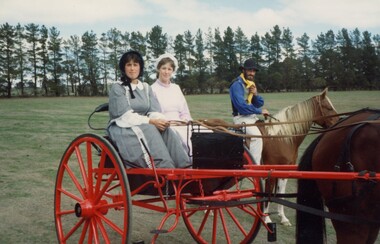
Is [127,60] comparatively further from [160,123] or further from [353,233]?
[353,233]

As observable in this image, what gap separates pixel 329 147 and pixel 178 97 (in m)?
2.58

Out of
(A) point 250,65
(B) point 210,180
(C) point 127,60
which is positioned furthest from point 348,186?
(A) point 250,65

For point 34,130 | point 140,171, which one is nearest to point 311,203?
point 140,171

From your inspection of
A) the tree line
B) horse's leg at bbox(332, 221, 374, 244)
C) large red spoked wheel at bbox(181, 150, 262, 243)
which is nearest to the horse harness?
horse's leg at bbox(332, 221, 374, 244)

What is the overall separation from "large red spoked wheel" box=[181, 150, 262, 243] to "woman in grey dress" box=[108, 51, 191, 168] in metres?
0.52

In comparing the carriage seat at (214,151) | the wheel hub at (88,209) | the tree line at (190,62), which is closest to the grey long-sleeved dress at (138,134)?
the carriage seat at (214,151)

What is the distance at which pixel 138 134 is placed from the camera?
4398 mm

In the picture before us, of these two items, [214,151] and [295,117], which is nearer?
[214,151]

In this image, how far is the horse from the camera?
3176mm

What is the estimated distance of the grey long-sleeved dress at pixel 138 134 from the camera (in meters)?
4.36

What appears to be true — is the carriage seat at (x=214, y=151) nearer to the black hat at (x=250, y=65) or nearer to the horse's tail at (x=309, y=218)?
the horse's tail at (x=309, y=218)

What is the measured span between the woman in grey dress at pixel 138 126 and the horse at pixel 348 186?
1453 millimetres

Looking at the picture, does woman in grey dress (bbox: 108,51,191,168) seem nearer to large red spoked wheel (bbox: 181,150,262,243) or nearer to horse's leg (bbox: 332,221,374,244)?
large red spoked wheel (bbox: 181,150,262,243)

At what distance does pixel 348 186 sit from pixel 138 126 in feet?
6.98
